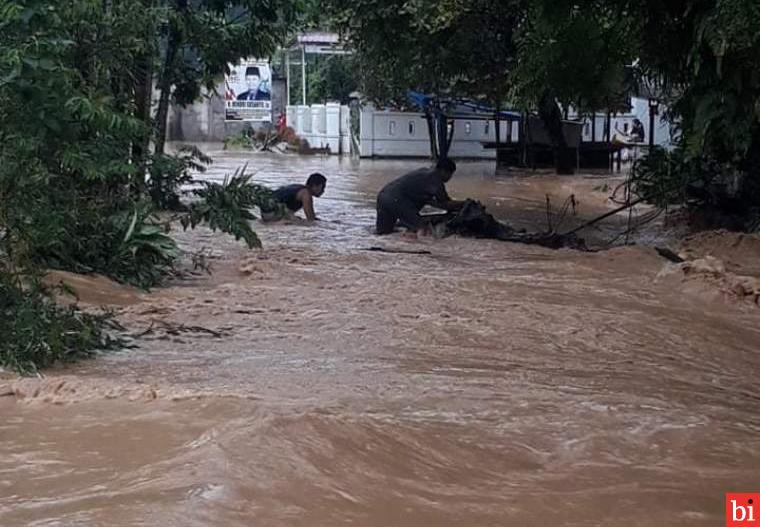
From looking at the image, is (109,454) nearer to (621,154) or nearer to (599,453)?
(599,453)

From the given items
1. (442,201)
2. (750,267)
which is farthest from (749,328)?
(442,201)

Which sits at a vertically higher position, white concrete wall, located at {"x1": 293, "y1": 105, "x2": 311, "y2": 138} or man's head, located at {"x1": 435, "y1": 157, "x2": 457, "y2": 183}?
white concrete wall, located at {"x1": 293, "y1": 105, "x2": 311, "y2": 138}

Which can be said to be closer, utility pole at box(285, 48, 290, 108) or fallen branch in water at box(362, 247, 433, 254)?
fallen branch in water at box(362, 247, 433, 254)

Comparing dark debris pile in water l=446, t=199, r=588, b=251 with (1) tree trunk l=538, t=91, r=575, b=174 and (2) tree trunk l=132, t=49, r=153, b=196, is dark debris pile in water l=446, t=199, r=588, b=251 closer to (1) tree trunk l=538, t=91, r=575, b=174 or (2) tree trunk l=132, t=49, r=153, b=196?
(2) tree trunk l=132, t=49, r=153, b=196

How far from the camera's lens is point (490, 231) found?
42.4 ft

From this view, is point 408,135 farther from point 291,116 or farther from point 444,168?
point 444,168

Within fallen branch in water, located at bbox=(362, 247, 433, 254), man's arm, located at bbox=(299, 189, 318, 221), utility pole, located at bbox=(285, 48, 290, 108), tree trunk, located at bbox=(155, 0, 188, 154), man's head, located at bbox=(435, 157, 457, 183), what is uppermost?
utility pole, located at bbox=(285, 48, 290, 108)

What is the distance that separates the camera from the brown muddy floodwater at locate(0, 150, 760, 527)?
148 inches

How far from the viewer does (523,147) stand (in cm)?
2839

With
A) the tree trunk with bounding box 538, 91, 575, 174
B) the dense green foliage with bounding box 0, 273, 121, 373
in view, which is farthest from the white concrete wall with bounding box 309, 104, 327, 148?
the dense green foliage with bounding box 0, 273, 121, 373
